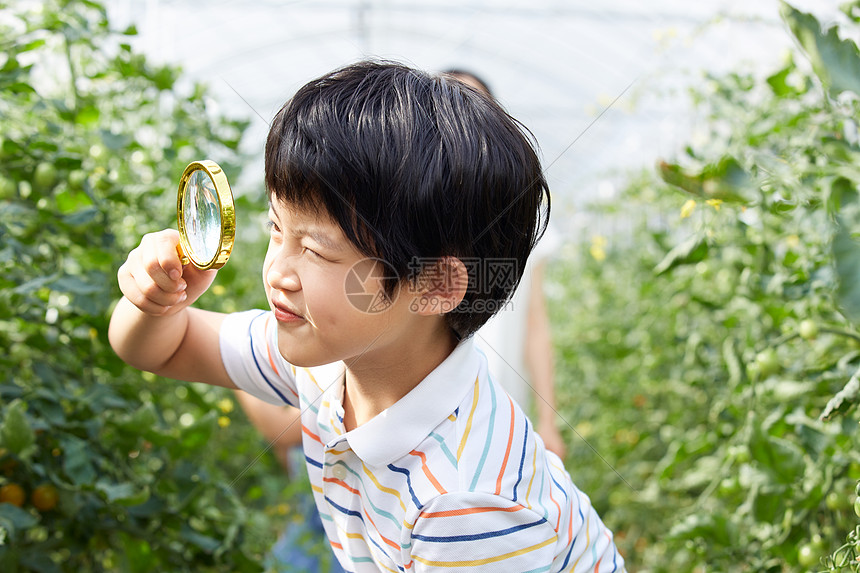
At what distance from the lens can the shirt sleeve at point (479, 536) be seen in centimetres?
72

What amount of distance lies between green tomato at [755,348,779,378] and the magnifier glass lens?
2.82 feet

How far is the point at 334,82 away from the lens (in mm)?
806

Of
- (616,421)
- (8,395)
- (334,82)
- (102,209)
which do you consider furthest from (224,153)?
(616,421)

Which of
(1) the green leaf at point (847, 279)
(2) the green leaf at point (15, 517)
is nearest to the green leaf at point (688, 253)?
(1) the green leaf at point (847, 279)

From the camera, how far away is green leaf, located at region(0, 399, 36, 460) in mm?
873

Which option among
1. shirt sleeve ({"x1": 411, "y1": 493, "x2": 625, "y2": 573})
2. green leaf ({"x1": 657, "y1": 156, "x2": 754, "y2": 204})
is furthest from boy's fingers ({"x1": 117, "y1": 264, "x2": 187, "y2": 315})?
green leaf ({"x1": 657, "y1": 156, "x2": 754, "y2": 204})

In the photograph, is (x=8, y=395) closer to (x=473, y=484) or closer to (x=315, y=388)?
(x=315, y=388)

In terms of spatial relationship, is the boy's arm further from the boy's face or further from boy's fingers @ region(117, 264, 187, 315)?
the boy's face

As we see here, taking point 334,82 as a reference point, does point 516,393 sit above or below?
below

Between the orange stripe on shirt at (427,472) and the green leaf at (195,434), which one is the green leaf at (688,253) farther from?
the green leaf at (195,434)

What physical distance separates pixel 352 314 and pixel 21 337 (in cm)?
62

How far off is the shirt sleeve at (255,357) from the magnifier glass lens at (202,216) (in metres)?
0.19

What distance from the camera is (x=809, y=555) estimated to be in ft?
3.25

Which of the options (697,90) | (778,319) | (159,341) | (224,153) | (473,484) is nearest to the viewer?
(473,484)
